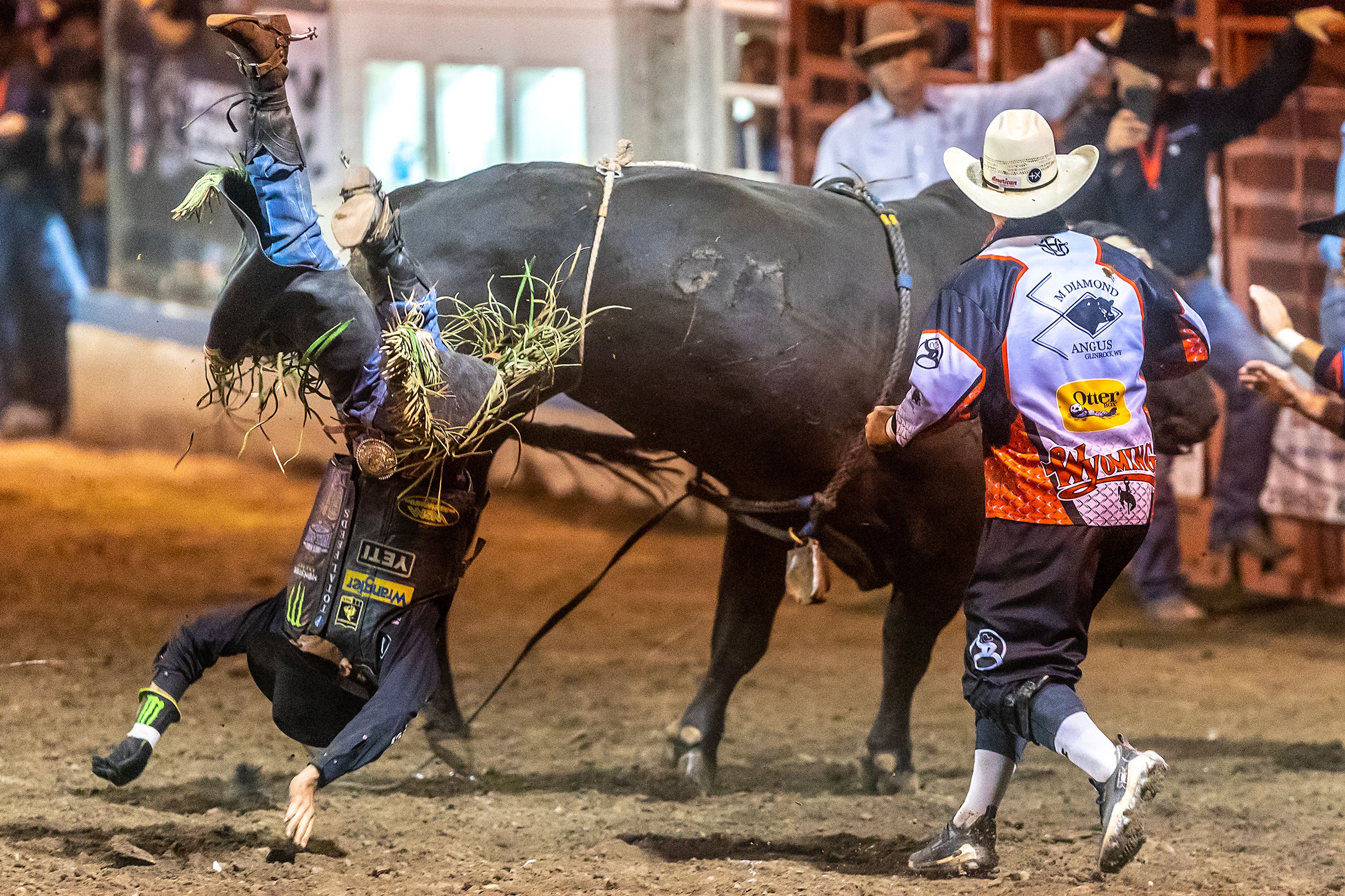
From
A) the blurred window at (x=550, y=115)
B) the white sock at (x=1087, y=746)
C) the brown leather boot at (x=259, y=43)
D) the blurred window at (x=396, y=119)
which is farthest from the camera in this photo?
the blurred window at (x=396, y=119)

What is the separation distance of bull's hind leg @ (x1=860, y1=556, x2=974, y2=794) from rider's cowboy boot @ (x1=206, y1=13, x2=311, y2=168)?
2199 mm

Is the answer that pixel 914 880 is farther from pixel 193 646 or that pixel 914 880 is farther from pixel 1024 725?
pixel 193 646

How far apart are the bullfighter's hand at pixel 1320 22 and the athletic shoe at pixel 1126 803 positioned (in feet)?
13.3

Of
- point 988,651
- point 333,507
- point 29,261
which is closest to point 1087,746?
point 988,651

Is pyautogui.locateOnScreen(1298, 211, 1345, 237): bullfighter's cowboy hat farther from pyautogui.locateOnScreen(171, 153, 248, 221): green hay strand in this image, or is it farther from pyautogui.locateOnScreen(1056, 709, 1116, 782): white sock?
pyautogui.locateOnScreen(171, 153, 248, 221): green hay strand

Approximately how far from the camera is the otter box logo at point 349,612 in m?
3.38

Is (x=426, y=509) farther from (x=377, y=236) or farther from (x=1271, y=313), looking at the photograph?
(x=1271, y=313)

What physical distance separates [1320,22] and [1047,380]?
367cm

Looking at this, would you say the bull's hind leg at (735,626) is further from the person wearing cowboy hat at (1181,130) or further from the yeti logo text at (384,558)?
the person wearing cowboy hat at (1181,130)

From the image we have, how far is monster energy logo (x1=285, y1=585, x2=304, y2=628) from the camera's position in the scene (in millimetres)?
3441

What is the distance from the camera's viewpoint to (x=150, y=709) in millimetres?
3422

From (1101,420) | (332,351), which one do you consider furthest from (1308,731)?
(332,351)

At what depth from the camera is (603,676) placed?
5.71 m

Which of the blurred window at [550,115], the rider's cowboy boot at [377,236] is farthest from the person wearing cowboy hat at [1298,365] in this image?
the blurred window at [550,115]
